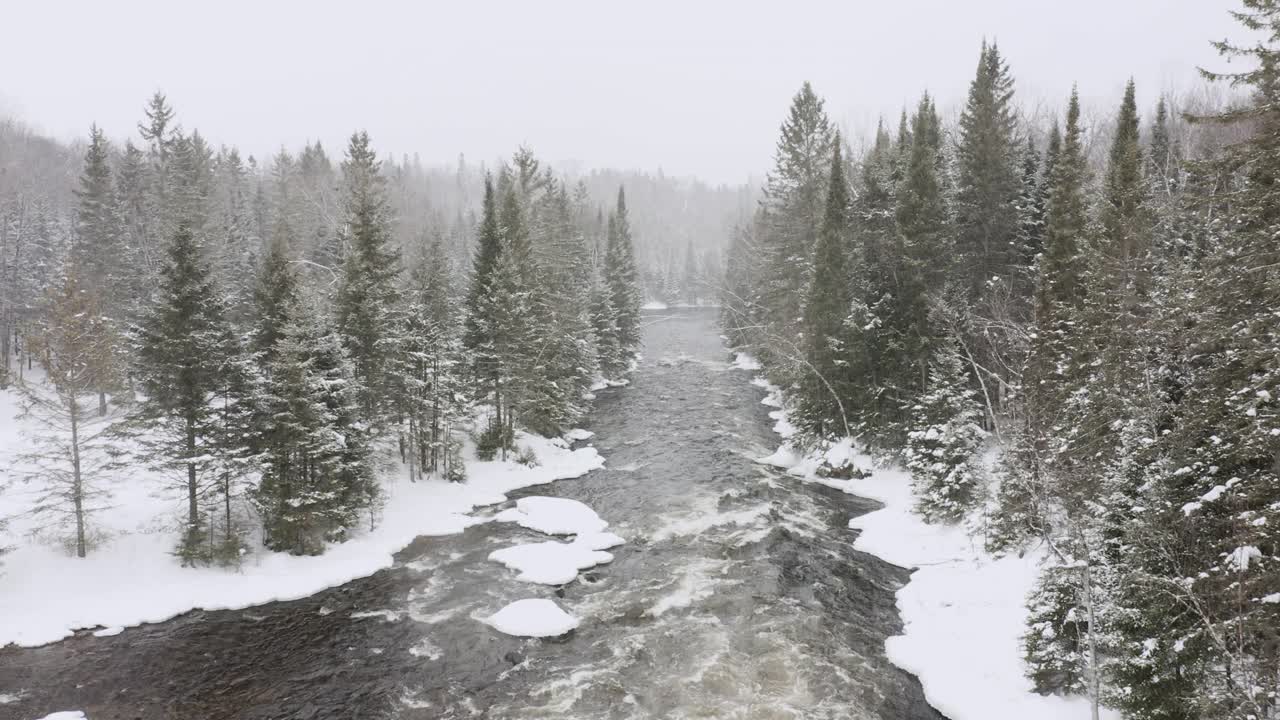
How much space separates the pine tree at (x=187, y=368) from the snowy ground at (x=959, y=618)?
2234 centimetres

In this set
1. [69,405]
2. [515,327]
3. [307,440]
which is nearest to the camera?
[69,405]

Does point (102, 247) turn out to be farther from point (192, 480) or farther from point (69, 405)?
point (192, 480)

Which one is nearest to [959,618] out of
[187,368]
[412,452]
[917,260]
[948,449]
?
[948,449]

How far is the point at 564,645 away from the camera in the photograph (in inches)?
690

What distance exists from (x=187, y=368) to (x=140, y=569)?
258 inches

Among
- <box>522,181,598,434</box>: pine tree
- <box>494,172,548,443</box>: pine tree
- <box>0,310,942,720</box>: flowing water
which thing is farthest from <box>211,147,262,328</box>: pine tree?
<box>0,310,942,720</box>: flowing water

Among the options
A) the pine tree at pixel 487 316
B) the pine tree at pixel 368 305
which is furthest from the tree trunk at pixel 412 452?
the pine tree at pixel 487 316

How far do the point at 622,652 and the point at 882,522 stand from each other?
536 inches

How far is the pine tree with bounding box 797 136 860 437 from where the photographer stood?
33906mm

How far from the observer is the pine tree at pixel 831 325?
3391 cm

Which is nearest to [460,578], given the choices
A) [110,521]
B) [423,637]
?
[423,637]

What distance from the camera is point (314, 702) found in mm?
15039

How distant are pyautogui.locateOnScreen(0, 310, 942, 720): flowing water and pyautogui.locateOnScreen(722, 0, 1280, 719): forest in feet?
15.6

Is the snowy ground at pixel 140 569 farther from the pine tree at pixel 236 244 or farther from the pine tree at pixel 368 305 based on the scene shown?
the pine tree at pixel 236 244
